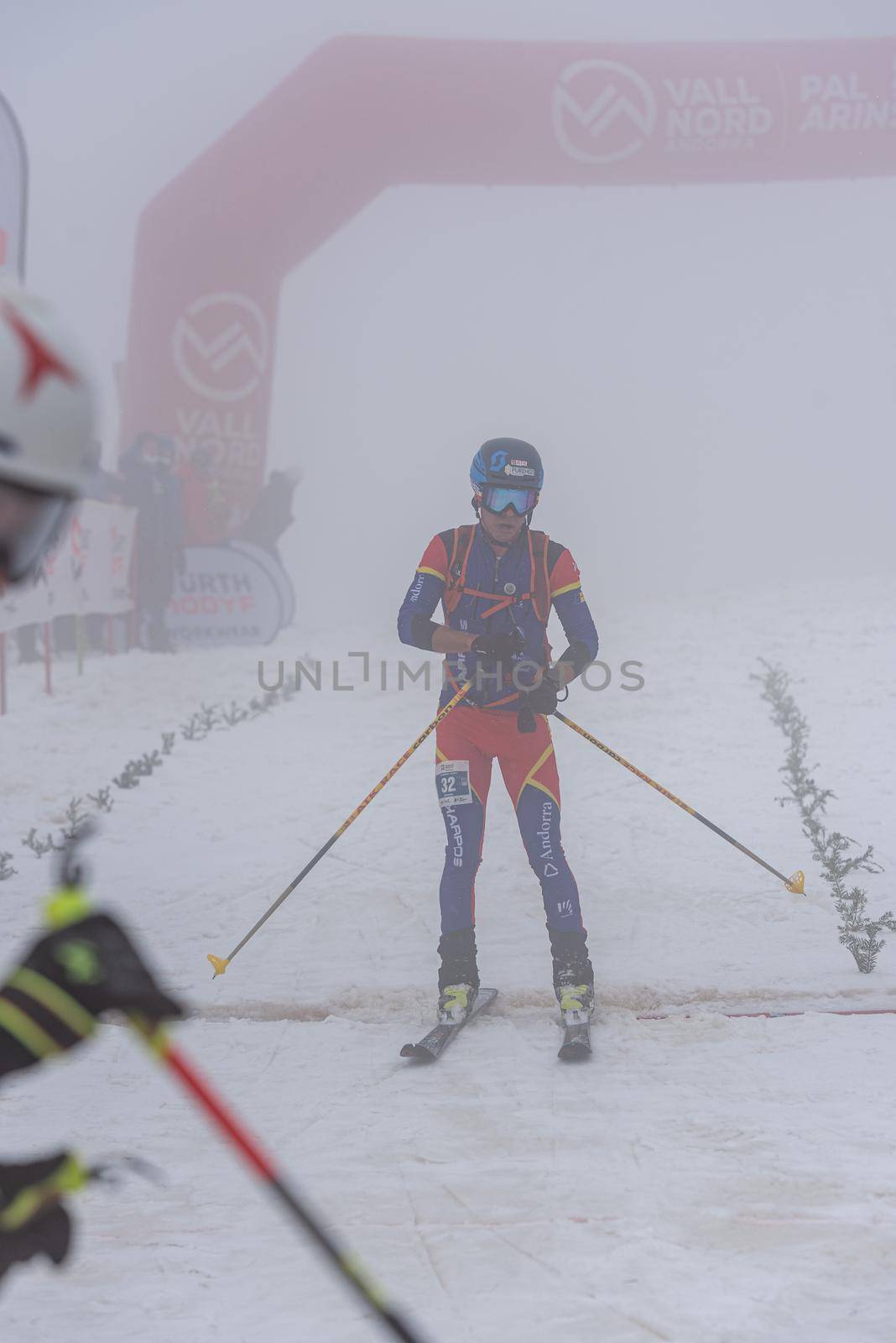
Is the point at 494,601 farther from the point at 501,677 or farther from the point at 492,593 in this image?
the point at 501,677

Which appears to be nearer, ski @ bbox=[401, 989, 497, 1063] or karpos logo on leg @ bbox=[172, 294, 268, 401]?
ski @ bbox=[401, 989, 497, 1063]

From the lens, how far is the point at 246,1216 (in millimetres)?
3289

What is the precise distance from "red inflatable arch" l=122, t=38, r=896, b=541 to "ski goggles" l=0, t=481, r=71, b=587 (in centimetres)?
1287

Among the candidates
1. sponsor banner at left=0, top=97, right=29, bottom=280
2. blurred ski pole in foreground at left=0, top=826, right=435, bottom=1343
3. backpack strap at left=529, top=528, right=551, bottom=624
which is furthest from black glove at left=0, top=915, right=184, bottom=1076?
sponsor banner at left=0, top=97, right=29, bottom=280

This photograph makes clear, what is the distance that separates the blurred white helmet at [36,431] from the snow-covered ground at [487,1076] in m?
1.98

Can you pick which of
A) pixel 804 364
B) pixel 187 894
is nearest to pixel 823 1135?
pixel 187 894

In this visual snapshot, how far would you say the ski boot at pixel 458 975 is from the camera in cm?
477

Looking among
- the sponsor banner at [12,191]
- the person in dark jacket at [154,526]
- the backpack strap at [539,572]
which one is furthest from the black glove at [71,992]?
the person in dark jacket at [154,526]

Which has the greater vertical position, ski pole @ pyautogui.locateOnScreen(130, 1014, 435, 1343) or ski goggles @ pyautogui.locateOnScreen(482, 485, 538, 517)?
ski goggles @ pyautogui.locateOnScreen(482, 485, 538, 517)

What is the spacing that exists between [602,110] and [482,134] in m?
1.27

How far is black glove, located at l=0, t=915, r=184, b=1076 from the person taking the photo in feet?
4.76

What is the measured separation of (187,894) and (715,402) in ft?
80.3

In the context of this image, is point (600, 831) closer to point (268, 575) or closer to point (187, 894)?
point (187, 894)

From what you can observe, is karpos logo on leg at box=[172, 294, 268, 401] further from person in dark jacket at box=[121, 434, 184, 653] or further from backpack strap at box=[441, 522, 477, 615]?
backpack strap at box=[441, 522, 477, 615]
